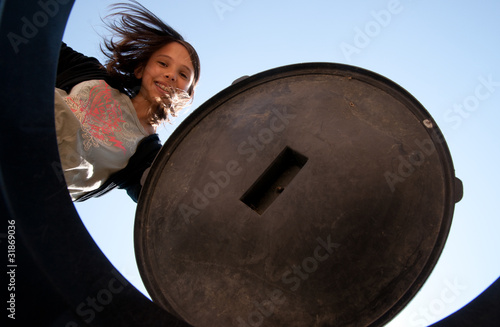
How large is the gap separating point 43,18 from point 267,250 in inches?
41.4

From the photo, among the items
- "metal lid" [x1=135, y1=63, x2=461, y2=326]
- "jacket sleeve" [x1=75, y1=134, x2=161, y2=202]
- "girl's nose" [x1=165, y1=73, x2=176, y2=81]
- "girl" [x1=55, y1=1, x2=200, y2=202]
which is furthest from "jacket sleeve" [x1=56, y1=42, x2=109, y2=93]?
"metal lid" [x1=135, y1=63, x2=461, y2=326]

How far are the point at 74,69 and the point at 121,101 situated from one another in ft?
1.03

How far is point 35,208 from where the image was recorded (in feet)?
3.10

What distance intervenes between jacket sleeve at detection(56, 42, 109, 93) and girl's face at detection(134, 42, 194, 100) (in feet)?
0.82

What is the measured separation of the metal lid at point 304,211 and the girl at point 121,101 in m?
0.30

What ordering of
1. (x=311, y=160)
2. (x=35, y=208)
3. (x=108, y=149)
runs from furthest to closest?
1. (x=108, y=149)
2. (x=311, y=160)
3. (x=35, y=208)

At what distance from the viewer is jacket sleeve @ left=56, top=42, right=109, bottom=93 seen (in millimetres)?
1959

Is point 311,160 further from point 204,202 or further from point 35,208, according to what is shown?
point 35,208

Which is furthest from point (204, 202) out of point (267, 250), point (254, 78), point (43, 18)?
point (43, 18)

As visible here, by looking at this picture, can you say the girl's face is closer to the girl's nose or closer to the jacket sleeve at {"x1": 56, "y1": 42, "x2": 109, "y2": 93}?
the girl's nose

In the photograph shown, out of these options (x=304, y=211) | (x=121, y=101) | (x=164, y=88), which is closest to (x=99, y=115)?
(x=121, y=101)

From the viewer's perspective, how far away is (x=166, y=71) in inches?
91.5

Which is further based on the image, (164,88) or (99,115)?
(164,88)

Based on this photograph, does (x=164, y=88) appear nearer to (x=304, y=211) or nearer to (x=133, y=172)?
(x=133, y=172)
